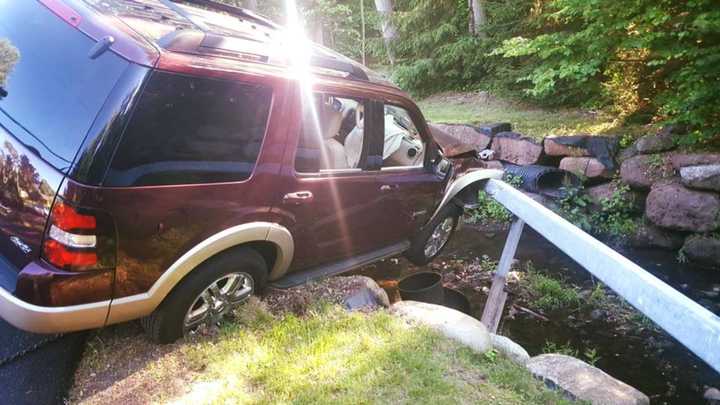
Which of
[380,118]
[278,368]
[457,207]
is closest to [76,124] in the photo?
[278,368]

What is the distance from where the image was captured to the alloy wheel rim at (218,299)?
2.92m

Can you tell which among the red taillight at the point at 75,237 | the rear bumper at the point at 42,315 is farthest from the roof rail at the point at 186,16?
the rear bumper at the point at 42,315

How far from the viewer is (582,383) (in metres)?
3.10

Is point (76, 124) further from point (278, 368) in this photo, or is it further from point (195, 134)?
point (278, 368)

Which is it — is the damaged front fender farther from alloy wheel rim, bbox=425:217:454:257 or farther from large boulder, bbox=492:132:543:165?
large boulder, bbox=492:132:543:165

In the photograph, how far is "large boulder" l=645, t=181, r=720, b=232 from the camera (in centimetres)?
568

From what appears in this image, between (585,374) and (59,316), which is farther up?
(59,316)

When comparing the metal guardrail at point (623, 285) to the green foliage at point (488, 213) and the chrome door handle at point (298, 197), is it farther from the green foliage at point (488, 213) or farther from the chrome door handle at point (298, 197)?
the green foliage at point (488, 213)

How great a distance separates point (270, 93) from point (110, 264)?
1.33 m

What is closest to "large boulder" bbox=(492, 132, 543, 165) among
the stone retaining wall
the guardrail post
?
the stone retaining wall

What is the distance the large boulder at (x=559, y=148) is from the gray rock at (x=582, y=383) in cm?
469

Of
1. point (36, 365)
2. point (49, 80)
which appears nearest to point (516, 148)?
point (49, 80)

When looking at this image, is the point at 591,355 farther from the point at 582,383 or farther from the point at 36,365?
the point at 36,365

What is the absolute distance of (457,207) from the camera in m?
5.20
